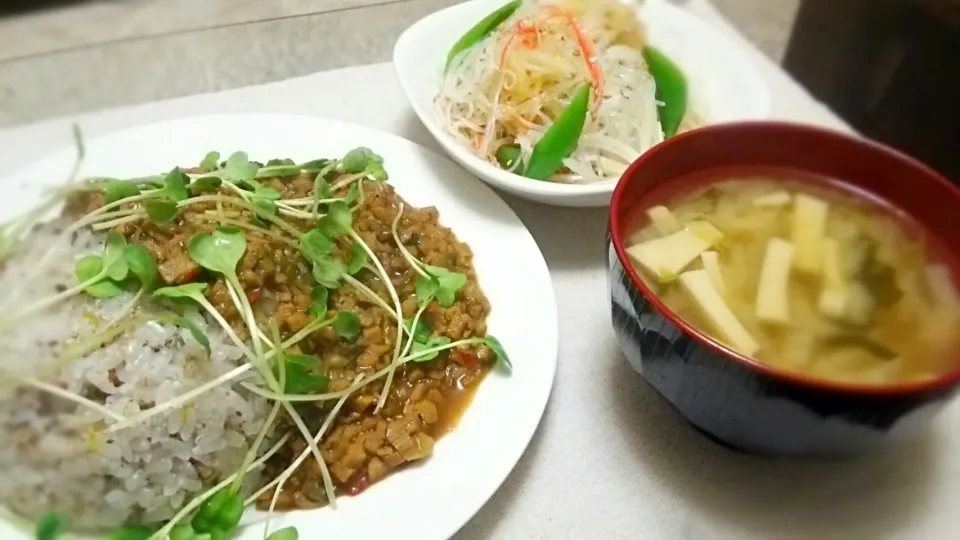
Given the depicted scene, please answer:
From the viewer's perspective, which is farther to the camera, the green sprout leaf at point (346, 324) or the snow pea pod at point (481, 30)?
the snow pea pod at point (481, 30)

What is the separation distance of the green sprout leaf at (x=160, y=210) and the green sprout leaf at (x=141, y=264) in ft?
0.21

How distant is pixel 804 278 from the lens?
1.00 m

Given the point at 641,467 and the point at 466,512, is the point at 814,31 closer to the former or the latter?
the point at 641,467

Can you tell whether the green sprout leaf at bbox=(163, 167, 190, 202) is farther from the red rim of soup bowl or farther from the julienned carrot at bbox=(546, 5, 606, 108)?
the julienned carrot at bbox=(546, 5, 606, 108)

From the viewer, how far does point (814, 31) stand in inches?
80.7

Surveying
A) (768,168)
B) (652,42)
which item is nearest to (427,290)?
(768,168)

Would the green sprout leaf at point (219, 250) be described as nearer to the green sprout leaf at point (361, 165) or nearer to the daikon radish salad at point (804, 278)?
the green sprout leaf at point (361, 165)

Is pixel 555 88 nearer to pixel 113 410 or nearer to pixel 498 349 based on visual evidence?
pixel 498 349

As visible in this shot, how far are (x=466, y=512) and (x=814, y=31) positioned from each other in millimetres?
1649

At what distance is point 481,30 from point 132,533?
0.95 m

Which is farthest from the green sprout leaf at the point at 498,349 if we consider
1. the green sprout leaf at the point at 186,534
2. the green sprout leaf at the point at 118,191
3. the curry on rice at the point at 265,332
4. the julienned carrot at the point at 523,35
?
the julienned carrot at the point at 523,35

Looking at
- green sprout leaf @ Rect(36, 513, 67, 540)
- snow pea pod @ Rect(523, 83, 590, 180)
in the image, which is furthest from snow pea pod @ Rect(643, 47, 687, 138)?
green sprout leaf @ Rect(36, 513, 67, 540)

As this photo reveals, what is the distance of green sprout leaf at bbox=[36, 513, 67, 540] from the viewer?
2.68 ft

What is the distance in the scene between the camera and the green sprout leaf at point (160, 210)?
101 cm
